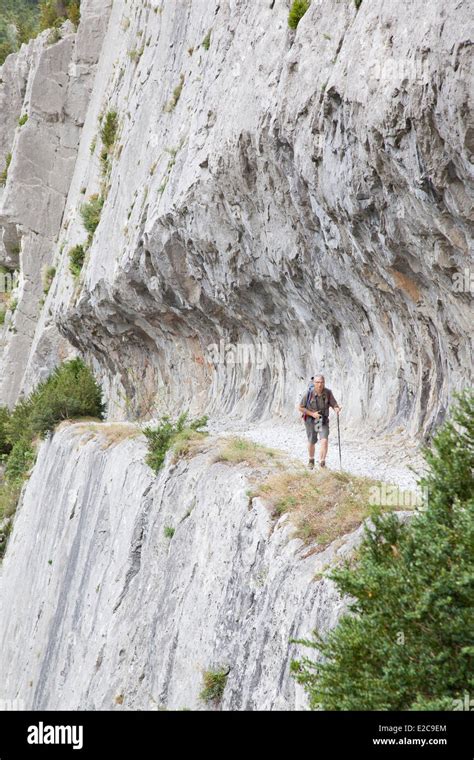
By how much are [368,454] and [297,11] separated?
724 cm

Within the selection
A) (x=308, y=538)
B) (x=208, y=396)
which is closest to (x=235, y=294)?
(x=208, y=396)

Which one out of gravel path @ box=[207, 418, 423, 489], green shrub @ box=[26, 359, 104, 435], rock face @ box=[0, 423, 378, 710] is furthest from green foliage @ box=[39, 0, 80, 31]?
gravel path @ box=[207, 418, 423, 489]

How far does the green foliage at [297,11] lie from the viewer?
11.7 m

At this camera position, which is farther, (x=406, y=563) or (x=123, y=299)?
(x=123, y=299)

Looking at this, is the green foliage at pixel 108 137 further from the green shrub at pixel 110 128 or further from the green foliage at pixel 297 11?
the green foliage at pixel 297 11

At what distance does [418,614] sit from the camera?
4.16m

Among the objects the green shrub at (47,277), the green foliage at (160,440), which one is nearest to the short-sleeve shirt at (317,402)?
the green foliage at (160,440)

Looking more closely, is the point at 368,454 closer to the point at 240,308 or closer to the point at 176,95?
the point at 240,308

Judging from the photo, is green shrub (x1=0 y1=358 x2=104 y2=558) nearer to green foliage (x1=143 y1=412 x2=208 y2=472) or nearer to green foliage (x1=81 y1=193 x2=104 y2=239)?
green foliage (x1=81 y1=193 x2=104 y2=239)

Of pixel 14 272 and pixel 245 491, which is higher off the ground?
pixel 14 272

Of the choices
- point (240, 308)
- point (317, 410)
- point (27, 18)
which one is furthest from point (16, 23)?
point (317, 410)

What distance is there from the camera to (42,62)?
127 feet

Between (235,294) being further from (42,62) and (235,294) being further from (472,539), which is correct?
(42,62)

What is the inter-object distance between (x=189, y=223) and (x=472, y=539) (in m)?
12.7
